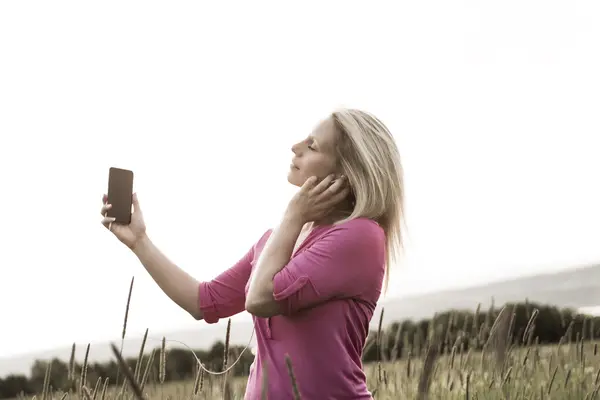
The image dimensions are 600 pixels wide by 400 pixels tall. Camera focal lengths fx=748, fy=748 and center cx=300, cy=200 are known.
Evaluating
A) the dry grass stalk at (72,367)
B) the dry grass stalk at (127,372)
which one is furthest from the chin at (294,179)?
the dry grass stalk at (127,372)

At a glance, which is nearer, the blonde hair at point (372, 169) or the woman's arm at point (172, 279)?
the blonde hair at point (372, 169)

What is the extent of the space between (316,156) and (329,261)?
421 mm

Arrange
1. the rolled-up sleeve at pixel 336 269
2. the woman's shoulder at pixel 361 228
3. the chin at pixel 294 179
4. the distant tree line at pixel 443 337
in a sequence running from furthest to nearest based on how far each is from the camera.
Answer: the distant tree line at pixel 443 337
the chin at pixel 294 179
the woman's shoulder at pixel 361 228
the rolled-up sleeve at pixel 336 269

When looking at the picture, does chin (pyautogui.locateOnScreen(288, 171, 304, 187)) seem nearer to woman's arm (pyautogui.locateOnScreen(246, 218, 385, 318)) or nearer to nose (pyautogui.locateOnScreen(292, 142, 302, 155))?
nose (pyautogui.locateOnScreen(292, 142, 302, 155))

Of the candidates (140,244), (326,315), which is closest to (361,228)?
(326,315)

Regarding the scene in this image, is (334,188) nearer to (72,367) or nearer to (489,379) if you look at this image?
(72,367)

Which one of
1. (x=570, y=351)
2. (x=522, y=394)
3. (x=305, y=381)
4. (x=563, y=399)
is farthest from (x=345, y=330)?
(x=570, y=351)

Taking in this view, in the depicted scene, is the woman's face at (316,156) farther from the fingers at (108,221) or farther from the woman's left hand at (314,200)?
the fingers at (108,221)

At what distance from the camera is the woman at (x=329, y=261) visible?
2173 mm

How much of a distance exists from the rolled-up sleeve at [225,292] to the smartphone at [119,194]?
409mm

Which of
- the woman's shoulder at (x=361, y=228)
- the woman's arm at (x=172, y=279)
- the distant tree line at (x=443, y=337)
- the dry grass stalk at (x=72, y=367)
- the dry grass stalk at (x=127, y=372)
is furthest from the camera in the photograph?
the distant tree line at (x=443, y=337)

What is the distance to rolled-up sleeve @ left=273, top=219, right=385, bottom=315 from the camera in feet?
7.00

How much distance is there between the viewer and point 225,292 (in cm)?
291

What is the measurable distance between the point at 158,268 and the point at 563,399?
1845 mm
